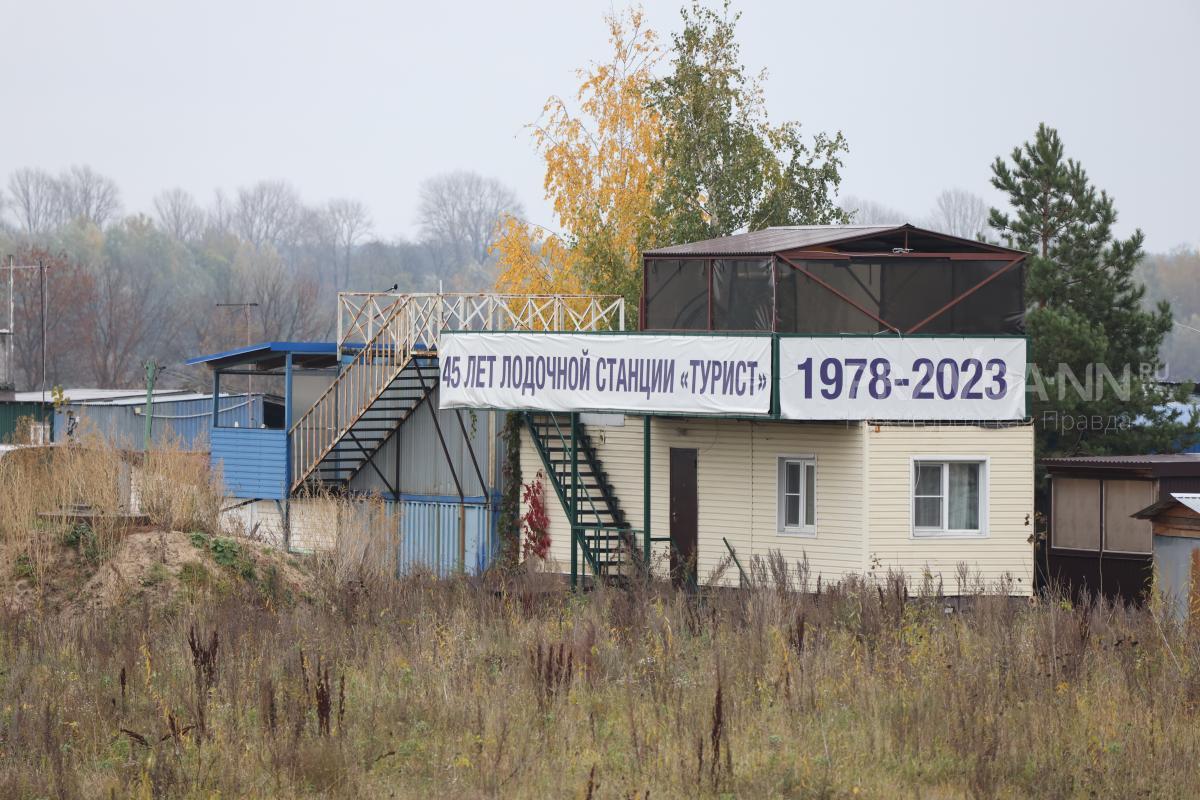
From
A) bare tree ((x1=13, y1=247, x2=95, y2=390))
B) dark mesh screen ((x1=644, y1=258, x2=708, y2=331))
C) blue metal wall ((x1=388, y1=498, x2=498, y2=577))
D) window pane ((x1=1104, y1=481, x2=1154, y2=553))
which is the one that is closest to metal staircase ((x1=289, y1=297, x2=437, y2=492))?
blue metal wall ((x1=388, y1=498, x2=498, y2=577))

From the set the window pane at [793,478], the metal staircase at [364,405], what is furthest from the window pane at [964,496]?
the metal staircase at [364,405]

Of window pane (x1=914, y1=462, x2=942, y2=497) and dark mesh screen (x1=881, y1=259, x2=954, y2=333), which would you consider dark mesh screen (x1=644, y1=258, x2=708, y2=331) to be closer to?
dark mesh screen (x1=881, y1=259, x2=954, y2=333)

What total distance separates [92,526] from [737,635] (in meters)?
10.1

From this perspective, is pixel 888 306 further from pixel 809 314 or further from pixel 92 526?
pixel 92 526

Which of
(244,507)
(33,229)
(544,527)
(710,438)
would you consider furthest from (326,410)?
(33,229)

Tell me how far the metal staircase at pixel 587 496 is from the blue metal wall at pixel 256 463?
626 centimetres

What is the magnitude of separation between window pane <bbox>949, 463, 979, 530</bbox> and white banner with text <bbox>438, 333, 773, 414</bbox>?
3269mm

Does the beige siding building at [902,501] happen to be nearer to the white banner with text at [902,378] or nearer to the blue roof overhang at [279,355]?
the white banner with text at [902,378]

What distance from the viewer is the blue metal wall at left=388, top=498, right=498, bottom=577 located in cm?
2892

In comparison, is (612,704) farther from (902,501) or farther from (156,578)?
(902,501)

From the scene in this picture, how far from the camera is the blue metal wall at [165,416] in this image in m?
39.5

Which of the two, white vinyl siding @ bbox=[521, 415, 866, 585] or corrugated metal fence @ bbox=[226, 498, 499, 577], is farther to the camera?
corrugated metal fence @ bbox=[226, 498, 499, 577]

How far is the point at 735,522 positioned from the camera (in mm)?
25234

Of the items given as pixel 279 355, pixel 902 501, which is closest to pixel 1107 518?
A: pixel 902 501
